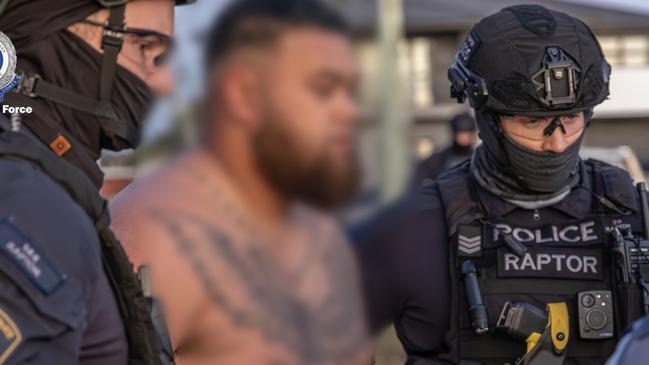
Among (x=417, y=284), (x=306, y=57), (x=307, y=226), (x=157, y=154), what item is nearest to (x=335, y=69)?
(x=306, y=57)

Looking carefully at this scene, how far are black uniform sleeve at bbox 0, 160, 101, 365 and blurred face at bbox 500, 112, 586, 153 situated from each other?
1.88 m

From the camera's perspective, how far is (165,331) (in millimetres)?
2199

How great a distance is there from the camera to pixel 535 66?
344 centimetres

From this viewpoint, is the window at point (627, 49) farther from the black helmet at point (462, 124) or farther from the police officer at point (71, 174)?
the police officer at point (71, 174)

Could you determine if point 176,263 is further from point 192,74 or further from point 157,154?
point 192,74

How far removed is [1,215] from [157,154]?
0.72 metres

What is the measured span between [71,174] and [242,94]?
494mm

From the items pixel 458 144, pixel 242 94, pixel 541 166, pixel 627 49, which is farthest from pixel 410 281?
pixel 627 49

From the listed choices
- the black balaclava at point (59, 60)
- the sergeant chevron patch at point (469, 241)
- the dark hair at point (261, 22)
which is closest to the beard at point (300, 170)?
the dark hair at point (261, 22)

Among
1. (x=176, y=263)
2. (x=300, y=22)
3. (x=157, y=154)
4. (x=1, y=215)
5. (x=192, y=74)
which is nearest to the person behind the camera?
(x=1, y=215)

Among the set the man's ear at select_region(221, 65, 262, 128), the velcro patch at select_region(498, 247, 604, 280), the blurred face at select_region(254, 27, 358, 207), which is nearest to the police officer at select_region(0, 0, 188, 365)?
A: the man's ear at select_region(221, 65, 262, 128)

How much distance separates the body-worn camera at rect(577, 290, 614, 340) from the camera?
3281 millimetres

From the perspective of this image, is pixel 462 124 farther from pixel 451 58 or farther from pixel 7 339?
pixel 451 58

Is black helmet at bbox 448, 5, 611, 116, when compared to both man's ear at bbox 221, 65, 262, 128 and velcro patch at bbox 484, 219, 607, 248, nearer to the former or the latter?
velcro patch at bbox 484, 219, 607, 248
